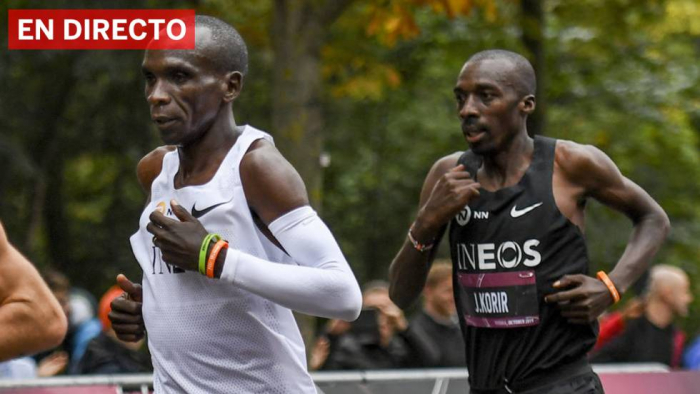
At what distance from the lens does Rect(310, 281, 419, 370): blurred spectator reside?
8844 mm

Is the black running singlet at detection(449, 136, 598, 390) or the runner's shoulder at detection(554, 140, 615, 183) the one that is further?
the runner's shoulder at detection(554, 140, 615, 183)

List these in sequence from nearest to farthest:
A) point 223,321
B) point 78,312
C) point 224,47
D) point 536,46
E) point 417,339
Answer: point 223,321 → point 224,47 → point 417,339 → point 78,312 → point 536,46

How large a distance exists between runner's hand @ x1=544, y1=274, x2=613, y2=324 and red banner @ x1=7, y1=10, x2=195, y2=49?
7456mm

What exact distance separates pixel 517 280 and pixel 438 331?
3970 mm

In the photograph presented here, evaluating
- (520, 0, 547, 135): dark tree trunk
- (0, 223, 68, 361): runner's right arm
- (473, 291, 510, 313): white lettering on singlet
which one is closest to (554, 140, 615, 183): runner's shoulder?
(473, 291, 510, 313): white lettering on singlet

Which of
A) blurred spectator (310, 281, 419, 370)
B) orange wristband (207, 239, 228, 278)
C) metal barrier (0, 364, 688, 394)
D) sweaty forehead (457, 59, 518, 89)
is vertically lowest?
blurred spectator (310, 281, 419, 370)

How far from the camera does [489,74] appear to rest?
5.17 meters

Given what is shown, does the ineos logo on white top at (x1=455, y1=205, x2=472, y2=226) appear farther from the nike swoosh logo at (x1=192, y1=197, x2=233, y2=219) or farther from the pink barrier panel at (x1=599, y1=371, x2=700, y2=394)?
the pink barrier panel at (x1=599, y1=371, x2=700, y2=394)

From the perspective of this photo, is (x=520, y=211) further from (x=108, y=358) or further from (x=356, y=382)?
(x=108, y=358)

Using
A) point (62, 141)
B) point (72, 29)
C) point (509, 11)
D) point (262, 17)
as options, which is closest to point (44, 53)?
point (72, 29)

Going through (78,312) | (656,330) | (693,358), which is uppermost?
(656,330)

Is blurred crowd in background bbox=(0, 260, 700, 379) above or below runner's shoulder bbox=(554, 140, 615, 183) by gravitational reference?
below

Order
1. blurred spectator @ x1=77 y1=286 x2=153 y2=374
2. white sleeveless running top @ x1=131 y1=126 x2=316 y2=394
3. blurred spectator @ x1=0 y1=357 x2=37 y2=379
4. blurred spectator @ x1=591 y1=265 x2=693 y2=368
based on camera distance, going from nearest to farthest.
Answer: white sleeveless running top @ x1=131 y1=126 x2=316 y2=394
blurred spectator @ x1=77 y1=286 x2=153 y2=374
blurred spectator @ x1=0 y1=357 x2=37 y2=379
blurred spectator @ x1=591 y1=265 x2=693 y2=368

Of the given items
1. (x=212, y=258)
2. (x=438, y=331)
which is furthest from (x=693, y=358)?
(x=212, y=258)
